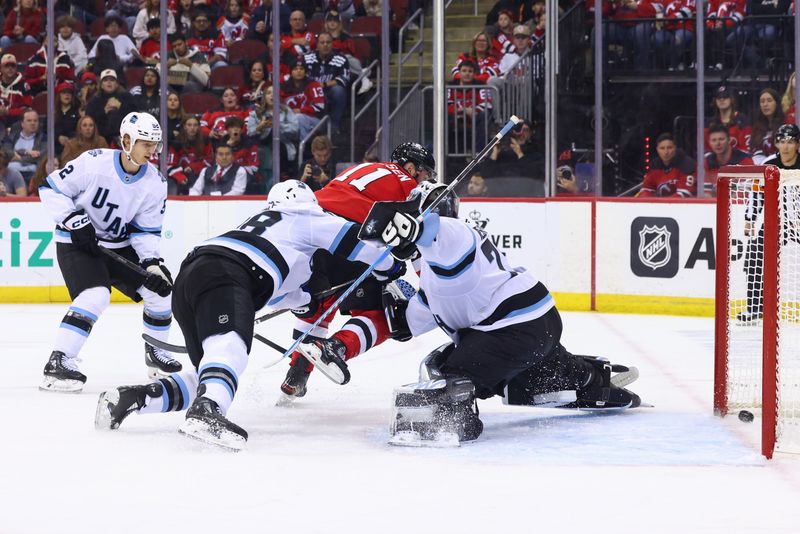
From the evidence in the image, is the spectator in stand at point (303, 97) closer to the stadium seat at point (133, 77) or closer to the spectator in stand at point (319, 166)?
the spectator in stand at point (319, 166)

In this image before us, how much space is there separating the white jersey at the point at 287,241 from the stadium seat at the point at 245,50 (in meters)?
Answer: 4.76

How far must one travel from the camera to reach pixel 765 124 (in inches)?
271

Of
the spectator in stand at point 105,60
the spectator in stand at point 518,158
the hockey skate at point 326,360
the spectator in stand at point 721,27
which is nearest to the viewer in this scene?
the hockey skate at point 326,360

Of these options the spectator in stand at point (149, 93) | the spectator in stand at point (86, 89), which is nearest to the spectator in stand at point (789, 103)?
the spectator in stand at point (149, 93)

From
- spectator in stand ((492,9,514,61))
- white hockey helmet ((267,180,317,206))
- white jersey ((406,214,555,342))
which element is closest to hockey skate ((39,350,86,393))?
white hockey helmet ((267,180,317,206))

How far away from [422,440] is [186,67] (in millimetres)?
5336

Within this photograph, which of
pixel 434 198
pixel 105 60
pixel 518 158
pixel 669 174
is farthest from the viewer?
pixel 105 60

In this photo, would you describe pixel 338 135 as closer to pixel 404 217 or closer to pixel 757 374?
pixel 757 374

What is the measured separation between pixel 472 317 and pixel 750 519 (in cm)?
110

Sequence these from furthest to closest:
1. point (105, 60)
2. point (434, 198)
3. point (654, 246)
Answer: point (105, 60), point (654, 246), point (434, 198)

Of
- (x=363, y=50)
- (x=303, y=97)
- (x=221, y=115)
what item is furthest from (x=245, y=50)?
(x=363, y=50)

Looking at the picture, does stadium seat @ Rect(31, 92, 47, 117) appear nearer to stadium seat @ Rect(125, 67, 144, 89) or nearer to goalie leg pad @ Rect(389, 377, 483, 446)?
stadium seat @ Rect(125, 67, 144, 89)

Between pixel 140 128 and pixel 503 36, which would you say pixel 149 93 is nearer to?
pixel 503 36

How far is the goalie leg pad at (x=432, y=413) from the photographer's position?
3.28 meters
